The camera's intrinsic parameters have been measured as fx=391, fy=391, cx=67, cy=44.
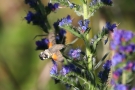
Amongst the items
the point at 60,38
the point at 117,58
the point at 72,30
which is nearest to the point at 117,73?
the point at 117,58

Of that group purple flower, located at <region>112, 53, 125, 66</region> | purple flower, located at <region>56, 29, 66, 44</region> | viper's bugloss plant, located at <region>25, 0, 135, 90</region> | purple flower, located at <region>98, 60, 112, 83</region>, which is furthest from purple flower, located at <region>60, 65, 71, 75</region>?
purple flower, located at <region>112, 53, 125, 66</region>

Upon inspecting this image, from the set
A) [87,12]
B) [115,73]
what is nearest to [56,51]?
[87,12]

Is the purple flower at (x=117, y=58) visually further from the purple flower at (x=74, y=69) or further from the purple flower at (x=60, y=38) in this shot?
the purple flower at (x=74, y=69)

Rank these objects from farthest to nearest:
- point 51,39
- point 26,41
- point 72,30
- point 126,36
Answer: point 26,41, point 126,36, point 51,39, point 72,30

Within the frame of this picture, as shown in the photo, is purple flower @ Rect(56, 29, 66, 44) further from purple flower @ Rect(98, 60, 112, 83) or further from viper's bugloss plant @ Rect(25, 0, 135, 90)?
purple flower @ Rect(98, 60, 112, 83)

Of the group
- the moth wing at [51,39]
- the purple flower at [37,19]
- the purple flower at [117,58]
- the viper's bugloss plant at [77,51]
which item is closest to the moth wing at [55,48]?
the viper's bugloss plant at [77,51]

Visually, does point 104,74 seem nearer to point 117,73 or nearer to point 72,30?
point 72,30

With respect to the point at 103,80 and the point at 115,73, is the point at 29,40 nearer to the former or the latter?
the point at 115,73
